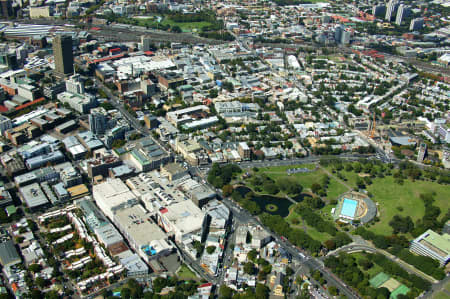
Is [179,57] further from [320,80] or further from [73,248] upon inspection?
[73,248]

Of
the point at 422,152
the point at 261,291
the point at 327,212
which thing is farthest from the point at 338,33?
the point at 261,291

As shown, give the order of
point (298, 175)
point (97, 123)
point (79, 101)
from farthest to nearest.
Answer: point (79, 101) < point (97, 123) < point (298, 175)

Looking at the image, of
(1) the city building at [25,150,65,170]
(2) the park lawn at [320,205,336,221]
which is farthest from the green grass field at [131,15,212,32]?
(2) the park lawn at [320,205,336,221]

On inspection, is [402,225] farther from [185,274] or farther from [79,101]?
[79,101]

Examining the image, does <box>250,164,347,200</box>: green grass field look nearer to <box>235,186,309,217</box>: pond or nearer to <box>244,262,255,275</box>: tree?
<box>235,186,309,217</box>: pond

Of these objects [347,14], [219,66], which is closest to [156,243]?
[219,66]

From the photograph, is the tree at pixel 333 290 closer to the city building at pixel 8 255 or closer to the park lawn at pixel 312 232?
the park lawn at pixel 312 232
